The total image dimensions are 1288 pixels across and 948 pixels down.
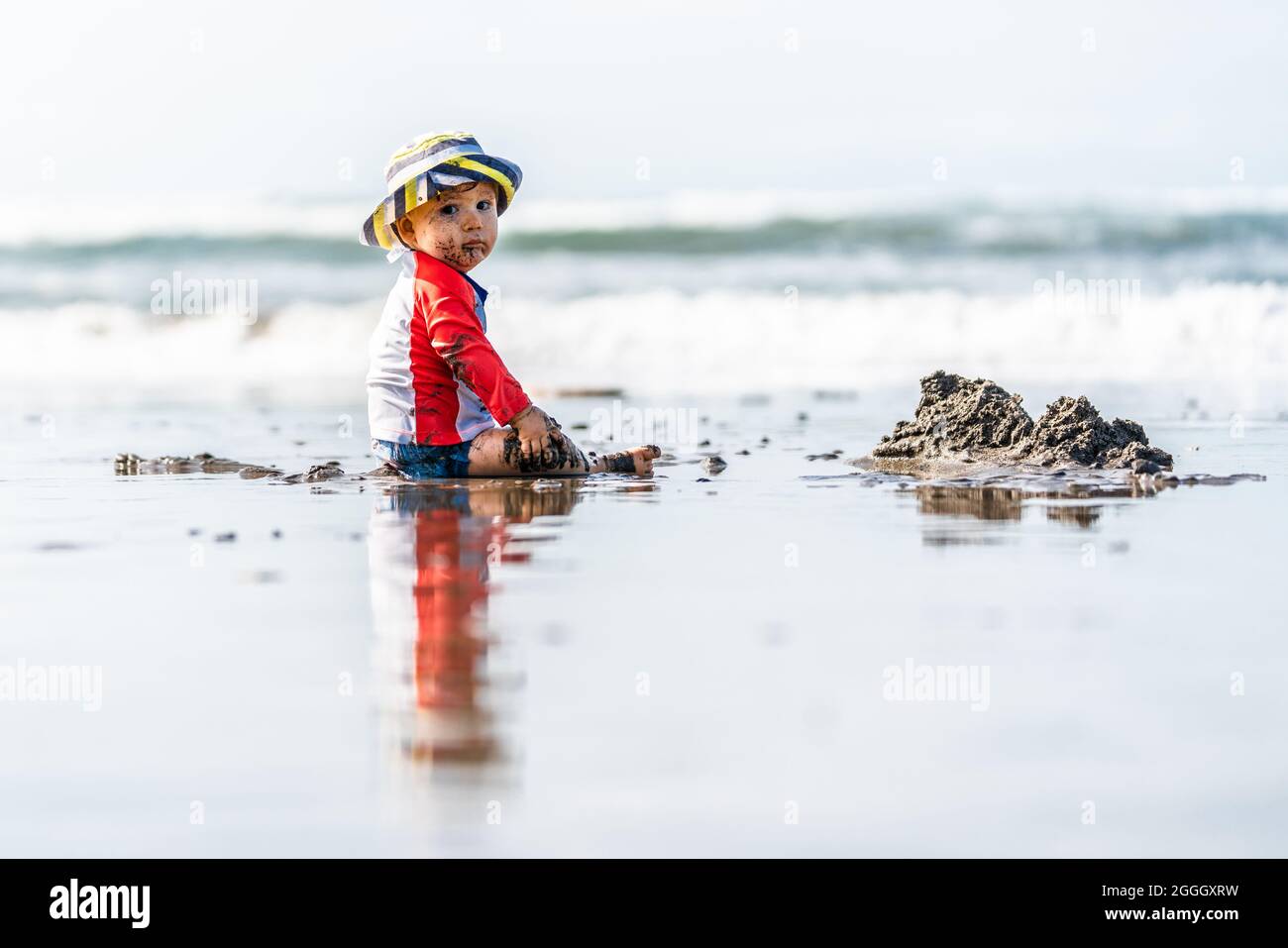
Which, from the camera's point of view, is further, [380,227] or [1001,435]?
[1001,435]

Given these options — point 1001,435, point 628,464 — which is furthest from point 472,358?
point 1001,435

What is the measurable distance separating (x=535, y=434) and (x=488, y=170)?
36.6 inches

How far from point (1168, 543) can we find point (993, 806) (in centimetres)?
226

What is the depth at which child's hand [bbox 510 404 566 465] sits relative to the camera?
613cm

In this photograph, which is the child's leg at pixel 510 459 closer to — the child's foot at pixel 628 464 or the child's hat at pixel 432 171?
the child's foot at pixel 628 464

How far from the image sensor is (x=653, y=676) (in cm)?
322

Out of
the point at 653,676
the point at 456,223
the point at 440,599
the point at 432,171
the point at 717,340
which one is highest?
the point at 717,340

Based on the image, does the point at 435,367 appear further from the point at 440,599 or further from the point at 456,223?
the point at 440,599

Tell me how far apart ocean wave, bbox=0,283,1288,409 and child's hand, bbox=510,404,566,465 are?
21.4 feet

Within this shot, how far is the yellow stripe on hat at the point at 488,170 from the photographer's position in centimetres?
600

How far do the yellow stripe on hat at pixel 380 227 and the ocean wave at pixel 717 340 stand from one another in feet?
21.3

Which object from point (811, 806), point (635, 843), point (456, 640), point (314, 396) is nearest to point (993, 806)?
point (811, 806)

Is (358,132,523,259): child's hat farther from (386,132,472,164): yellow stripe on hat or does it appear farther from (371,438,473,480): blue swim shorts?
(371,438,473,480): blue swim shorts
